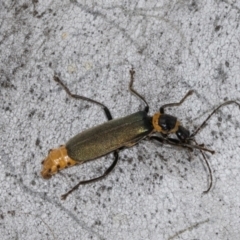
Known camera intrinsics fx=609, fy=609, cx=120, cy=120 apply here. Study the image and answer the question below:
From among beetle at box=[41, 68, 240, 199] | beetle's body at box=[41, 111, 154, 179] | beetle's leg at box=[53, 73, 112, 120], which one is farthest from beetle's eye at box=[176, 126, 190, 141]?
beetle's leg at box=[53, 73, 112, 120]

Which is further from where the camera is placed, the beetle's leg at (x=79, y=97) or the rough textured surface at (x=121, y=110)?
the beetle's leg at (x=79, y=97)

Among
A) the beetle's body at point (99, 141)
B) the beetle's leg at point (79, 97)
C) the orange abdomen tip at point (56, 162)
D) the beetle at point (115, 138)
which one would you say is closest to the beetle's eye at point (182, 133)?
the beetle at point (115, 138)

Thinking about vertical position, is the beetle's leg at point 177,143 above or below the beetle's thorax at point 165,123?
below

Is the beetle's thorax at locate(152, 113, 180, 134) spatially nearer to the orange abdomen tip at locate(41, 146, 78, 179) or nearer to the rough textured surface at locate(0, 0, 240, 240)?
the rough textured surface at locate(0, 0, 240, 240)

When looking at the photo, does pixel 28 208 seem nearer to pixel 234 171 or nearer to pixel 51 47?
pixel 51 47

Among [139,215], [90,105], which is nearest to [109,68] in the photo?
[90,105]

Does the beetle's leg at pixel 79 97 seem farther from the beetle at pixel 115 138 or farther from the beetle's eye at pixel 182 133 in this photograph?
the beetle's eye at pixel 182 133

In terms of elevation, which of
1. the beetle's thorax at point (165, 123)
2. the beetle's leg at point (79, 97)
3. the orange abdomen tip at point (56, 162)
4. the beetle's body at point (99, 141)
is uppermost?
the beetle's leg at point (79, 97)

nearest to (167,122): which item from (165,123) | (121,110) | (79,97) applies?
(165,123)
